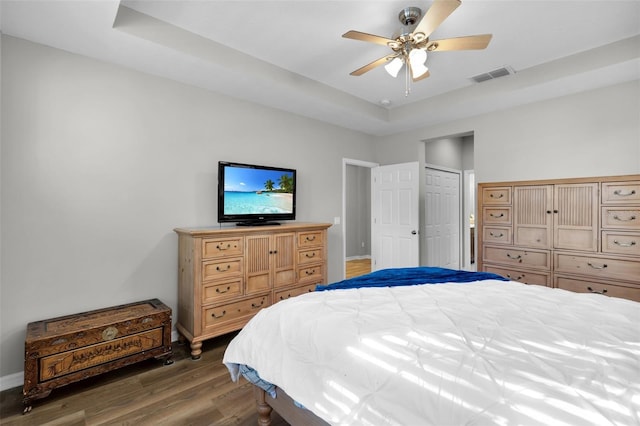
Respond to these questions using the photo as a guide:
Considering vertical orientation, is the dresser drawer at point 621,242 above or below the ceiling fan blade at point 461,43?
below

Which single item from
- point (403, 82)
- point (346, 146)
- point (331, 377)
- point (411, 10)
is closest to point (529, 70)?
point (403, 82)

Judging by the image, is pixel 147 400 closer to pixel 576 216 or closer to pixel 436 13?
pixel 436 13

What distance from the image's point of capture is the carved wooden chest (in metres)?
2.00

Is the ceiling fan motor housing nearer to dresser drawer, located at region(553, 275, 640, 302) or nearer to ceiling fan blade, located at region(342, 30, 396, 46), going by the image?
ceiling fan blade, located at region(342, 30, 396, 46)

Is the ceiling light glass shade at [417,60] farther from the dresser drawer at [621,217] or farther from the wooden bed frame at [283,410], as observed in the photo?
the wooden bed frame at [283,410]

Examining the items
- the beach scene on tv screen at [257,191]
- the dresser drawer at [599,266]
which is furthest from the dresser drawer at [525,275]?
the beach scene on tv screen at [257,191]

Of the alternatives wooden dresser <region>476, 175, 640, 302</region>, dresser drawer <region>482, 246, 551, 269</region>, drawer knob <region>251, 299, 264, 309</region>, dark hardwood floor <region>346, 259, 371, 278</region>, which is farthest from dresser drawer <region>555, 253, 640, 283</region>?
dark hardwood floor <region>346, 259, 371, 278</region>

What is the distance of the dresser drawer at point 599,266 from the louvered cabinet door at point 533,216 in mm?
205

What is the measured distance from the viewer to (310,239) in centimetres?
350

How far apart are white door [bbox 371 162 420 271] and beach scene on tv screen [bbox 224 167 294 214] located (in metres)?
1.86

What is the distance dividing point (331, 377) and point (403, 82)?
126 inches

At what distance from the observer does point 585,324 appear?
53.8 inches

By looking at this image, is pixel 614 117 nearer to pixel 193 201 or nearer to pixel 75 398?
pixel 193 201

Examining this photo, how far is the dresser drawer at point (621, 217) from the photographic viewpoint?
8.80 feet
